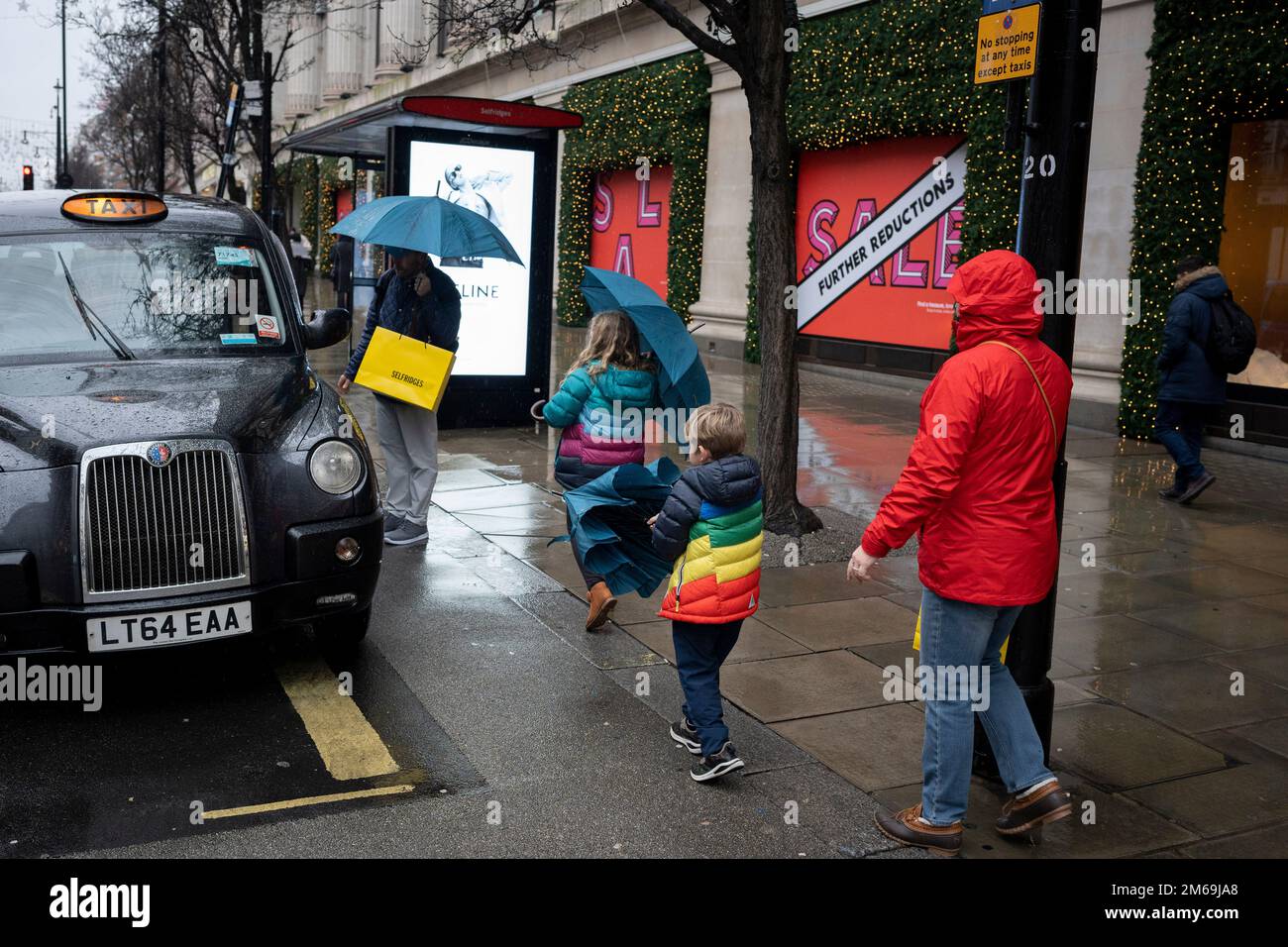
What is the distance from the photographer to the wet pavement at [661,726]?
3965 mm

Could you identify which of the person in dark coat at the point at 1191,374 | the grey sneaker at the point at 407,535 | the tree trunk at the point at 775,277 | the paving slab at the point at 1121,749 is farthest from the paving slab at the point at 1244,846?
the person in dark coat at the point at 1191,374

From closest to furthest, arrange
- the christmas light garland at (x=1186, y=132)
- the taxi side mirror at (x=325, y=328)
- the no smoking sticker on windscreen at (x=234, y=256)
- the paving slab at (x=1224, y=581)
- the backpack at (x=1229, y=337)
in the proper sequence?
the no smoking sticker on windscreen at (x=234, y=256)
the taxi side mirror at (x=325, y=328)
the paving slab at (x=1224, y=581)
the backpack at (x=1229, y=337)
the christmas light garland at (x=1186, y=132)

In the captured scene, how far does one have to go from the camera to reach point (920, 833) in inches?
154

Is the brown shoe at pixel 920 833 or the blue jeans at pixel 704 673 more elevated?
the blue jeans at pixel 704 673

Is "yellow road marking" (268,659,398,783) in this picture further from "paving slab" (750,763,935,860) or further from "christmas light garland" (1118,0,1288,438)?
"christmas light garland" (1118,0,1288,438)

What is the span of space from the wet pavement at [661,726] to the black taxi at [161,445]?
1.59 ft

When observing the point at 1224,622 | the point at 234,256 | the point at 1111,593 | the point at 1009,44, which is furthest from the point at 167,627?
the point at 1224,622

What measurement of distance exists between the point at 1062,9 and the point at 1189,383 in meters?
5.89

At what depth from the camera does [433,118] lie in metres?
11.2

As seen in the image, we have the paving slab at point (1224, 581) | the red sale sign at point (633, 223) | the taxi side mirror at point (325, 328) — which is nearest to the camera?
the taxi side mirror at point (325, 328)

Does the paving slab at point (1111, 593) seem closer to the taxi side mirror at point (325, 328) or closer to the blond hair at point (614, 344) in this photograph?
the blond hair at point (614, 344)

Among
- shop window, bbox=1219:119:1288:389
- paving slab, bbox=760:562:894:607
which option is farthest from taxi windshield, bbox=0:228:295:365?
shop window, bbox=1219:119:1288:389

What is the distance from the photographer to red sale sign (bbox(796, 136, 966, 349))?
51.4 ft
